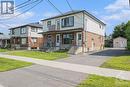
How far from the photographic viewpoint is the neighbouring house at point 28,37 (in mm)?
46438

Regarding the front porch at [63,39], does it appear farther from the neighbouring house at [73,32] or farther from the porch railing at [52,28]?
the porch railing at [52,28]

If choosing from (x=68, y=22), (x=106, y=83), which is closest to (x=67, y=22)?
(x=68, y=22)

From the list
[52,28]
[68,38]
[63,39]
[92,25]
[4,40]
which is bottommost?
[63,39]

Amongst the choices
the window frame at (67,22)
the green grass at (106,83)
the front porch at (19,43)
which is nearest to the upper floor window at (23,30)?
the front porch at (19,43)

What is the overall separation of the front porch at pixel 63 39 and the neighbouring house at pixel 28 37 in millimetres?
11188

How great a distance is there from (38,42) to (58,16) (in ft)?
55.7

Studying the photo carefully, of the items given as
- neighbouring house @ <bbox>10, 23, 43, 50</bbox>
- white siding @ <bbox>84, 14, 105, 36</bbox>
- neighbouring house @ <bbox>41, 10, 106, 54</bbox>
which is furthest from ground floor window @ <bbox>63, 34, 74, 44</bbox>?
neighbouring house @ <bbox>10, 23, 43, 50</bbox>

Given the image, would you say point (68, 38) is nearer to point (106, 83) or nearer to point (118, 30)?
point (106, 83)

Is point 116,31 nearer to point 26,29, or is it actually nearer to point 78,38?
point 26,29

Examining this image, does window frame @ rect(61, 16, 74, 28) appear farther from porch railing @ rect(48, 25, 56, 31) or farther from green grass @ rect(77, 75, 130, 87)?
green grass @ rect(77, 75, 130, 87)

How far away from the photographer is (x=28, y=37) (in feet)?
152

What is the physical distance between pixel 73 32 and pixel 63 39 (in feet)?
9.68

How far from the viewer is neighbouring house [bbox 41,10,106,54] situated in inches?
1162

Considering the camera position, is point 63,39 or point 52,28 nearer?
point 63,39
